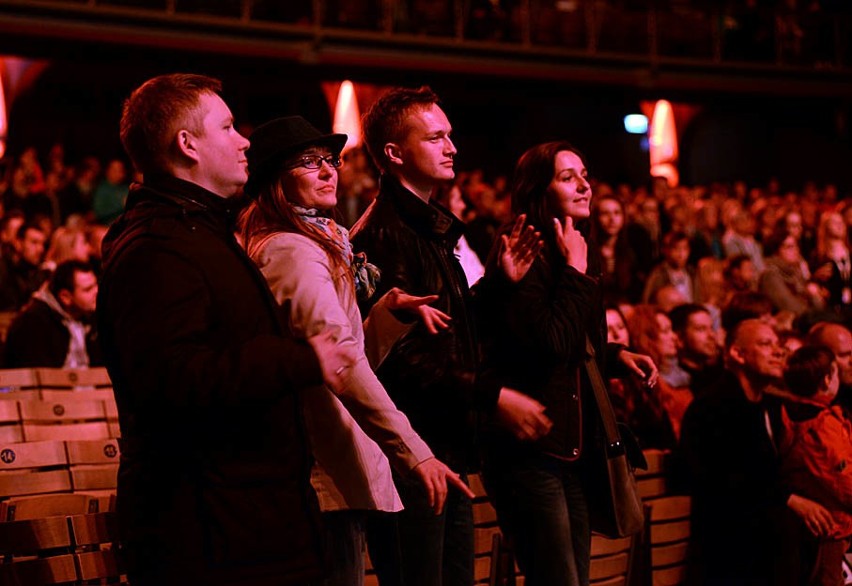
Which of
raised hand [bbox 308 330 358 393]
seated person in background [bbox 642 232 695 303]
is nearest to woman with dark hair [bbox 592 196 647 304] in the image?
seated person in background [bbox 642 232 695 303]

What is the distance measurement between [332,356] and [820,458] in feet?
9.82

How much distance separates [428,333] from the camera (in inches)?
119

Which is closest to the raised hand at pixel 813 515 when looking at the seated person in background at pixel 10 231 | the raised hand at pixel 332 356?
the raised hand at pixel 332 356

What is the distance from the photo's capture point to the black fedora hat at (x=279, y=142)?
2.85 metres

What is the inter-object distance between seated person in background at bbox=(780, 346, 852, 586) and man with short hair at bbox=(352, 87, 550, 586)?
2.14 metres

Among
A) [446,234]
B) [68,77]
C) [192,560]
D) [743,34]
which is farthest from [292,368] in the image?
[743,34]

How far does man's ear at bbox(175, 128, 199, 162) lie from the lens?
249cm

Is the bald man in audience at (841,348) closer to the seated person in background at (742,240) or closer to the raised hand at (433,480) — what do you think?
the raised hand at (433,480)

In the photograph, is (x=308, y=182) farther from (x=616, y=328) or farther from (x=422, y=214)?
(x=616, y=328)

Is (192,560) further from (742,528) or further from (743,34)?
(743,34)

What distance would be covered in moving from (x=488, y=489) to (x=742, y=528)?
1.67 metres

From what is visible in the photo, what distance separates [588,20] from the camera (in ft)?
65.1

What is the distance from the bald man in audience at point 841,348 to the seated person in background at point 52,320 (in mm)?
3822

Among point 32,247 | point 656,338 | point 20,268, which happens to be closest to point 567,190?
point 656,338
